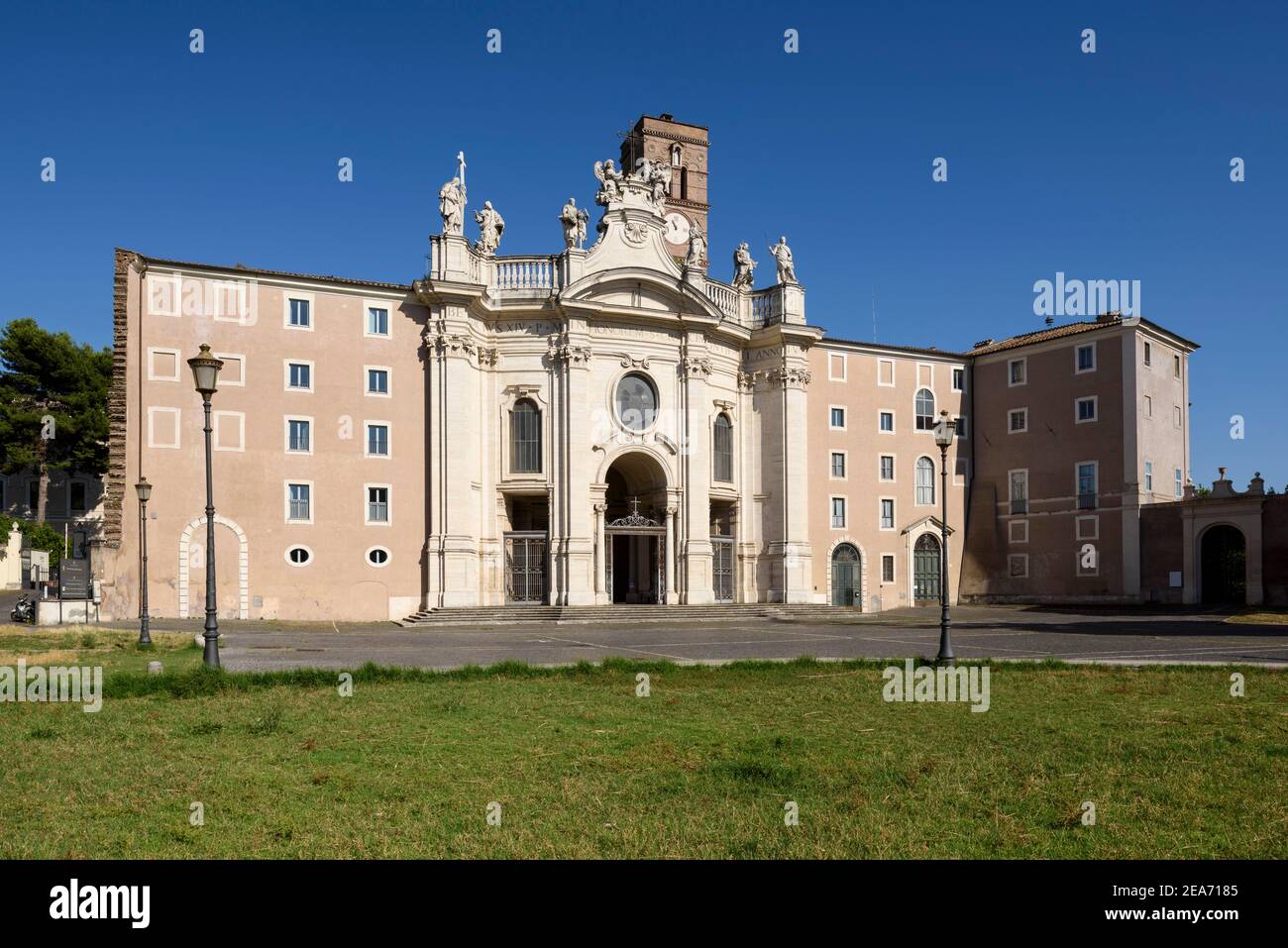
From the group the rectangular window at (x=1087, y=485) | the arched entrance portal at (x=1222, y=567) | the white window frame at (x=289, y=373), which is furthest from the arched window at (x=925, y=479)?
the white window frame at (x=289, y=373)

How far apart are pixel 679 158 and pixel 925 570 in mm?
33748

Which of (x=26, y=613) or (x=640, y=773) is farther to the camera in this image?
(x=26, y=613)

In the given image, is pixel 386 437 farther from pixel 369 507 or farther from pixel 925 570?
pixel 925 570

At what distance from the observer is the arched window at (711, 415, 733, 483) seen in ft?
155

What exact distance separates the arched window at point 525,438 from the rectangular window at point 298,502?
8.60 m

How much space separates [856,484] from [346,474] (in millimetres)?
24936

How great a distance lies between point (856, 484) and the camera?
5028 centimetres

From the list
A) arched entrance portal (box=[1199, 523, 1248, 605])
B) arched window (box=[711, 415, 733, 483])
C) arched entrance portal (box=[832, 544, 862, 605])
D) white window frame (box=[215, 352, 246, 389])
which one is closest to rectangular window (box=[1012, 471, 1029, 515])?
arched entrance portal (box=[1199, 523, 1248, 605])

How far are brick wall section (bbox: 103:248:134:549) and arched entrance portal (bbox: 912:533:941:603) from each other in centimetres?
3648

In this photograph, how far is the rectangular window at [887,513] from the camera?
167ft

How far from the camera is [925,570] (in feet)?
171

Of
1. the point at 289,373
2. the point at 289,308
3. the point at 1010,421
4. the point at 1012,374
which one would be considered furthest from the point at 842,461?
the point at 289,308
